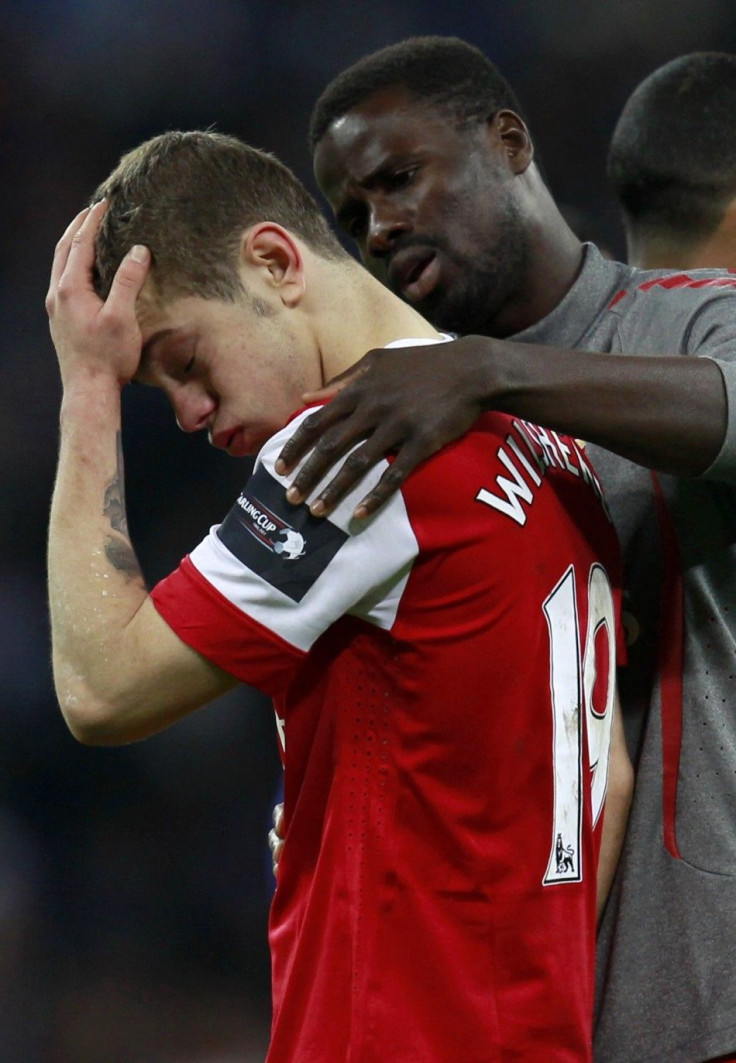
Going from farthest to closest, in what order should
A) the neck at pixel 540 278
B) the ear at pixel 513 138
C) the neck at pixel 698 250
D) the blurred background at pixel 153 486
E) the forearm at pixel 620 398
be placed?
1. the blurred background at pixel 153 486
2. the neck at pixel 698 250
3. the ear at pixel 513 138
4. the neck at pixel 540 278
5. the forearm at pixel 620 398

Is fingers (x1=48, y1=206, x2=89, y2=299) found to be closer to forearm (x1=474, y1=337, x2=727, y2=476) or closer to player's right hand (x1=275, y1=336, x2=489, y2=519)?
player's right hand (x1=275, y1=336, x2=489, y2=519)

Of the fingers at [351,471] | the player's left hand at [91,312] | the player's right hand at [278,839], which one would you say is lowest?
the player's right hand at [278,839]

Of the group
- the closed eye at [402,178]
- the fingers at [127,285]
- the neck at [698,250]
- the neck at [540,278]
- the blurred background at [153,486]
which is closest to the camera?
the fingers at [127,285]

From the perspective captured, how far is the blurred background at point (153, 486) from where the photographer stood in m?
4.21

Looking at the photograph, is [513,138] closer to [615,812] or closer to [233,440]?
[233,440]

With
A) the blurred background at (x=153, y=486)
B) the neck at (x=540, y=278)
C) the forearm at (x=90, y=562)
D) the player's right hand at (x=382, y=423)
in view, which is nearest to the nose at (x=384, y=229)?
the neck at (x=540, y=278)

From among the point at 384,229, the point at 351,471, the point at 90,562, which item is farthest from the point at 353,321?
the point at 384,229

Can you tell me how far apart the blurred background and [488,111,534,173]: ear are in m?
2.47

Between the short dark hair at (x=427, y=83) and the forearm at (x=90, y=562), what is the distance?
3.34 feet

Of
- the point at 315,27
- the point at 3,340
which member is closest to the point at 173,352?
the point at 3,340

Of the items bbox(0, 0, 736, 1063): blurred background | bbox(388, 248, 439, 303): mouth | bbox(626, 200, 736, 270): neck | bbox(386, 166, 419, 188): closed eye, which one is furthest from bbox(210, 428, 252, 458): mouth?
Result: bbox(0, 0, 736, 1063): blurred background

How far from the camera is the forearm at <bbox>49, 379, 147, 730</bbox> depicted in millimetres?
1449

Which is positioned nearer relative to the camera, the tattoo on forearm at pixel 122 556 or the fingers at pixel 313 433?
the fingers at pixel 313 433

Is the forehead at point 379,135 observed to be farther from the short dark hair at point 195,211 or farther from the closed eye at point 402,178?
the short dark hair at point 195,211
